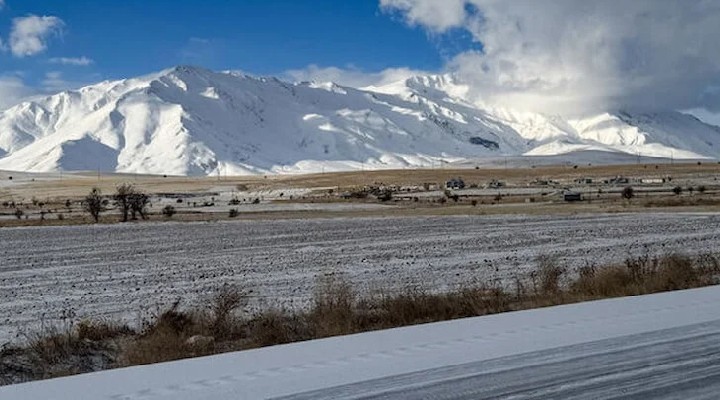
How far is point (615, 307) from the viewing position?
12352 millimetres

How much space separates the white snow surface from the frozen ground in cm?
561

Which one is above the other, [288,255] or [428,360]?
[428,360]

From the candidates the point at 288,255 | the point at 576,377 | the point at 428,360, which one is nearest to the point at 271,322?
the point at 428,360

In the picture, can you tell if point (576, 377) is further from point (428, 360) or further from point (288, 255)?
point (288, 255)

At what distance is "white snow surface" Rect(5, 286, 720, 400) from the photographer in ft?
26.2

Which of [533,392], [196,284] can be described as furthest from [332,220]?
[533,392]

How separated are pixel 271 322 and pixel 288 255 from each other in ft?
59.4

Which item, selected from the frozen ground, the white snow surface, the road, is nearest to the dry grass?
the white snow surface

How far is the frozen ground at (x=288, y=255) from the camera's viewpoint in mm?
19450

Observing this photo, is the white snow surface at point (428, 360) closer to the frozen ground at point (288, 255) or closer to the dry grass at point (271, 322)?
the dry grass at point (271, 322)

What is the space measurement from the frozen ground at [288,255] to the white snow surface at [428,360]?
5.61 m

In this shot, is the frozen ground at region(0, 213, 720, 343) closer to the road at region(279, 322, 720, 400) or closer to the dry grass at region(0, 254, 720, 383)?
the dry grass at region(0, 254, 720, 383)

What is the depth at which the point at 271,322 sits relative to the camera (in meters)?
11.9

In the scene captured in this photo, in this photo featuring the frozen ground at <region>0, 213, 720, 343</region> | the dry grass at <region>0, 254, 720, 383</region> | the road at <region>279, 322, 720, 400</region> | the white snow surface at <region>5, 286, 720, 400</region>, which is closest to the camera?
the road at <region>279, 322, 720, 400</region>
